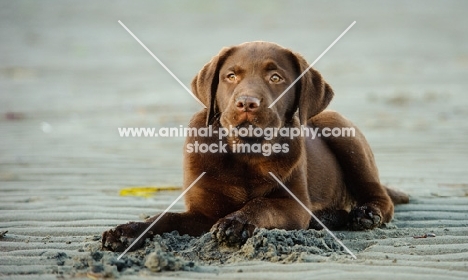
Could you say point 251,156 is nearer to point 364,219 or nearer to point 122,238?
point 364,219

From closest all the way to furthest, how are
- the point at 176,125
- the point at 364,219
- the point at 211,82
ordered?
the point at 211,82
the point at 364,219
the point at 176,125

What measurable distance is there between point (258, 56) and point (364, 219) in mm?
1358

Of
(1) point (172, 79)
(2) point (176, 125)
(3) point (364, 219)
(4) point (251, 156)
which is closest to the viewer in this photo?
(4) point (251, 156)

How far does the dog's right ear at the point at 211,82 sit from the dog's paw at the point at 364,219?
123 cm

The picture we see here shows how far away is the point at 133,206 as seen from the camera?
606 cm

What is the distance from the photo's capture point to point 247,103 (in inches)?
188

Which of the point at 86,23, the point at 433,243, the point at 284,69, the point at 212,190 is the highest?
the point at 86,23

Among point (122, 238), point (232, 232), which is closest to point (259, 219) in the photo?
point (232, 232)

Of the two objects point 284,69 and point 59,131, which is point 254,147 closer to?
point 284,69

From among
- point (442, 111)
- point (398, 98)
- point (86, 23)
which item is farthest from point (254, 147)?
point (86, 23)

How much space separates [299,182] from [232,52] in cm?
100

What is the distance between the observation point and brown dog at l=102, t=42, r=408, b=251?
16.0 feet

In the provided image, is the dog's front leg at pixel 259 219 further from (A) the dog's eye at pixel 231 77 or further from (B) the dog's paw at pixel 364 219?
(A) the dog's eye at pixel 231 77

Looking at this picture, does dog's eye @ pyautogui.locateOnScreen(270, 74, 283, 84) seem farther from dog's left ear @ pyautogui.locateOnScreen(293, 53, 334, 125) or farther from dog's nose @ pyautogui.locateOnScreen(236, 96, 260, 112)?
dog's nose @ pyautogui.locateOnScreen(236, 96, 260, 112)
